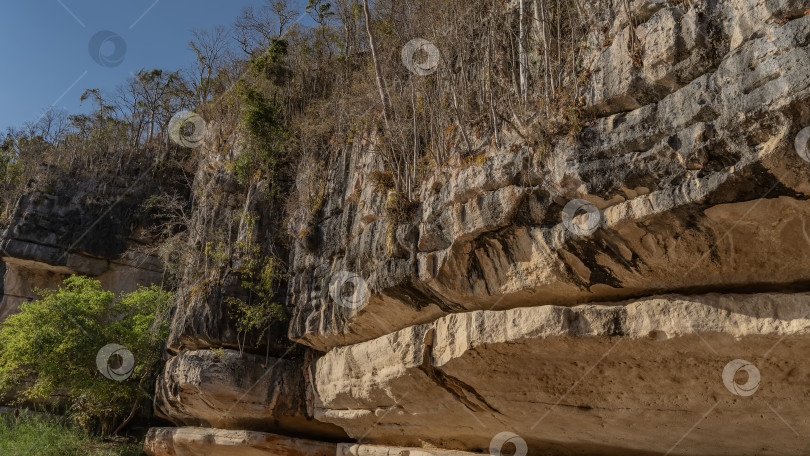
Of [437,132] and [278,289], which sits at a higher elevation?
[437,132]

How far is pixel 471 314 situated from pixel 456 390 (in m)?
1.27

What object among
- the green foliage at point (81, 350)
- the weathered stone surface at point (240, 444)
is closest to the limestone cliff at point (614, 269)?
the weathered stone surface at point (240, 444)

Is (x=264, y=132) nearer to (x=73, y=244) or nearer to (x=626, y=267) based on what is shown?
(x=626, y=267)

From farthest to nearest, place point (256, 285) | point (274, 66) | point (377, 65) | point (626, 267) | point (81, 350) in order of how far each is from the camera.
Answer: point (81, 350), point (274, 66), point (256, 285), point (377, 65), point (626, 267)

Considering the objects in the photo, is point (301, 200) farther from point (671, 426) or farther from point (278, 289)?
point (671, 426)

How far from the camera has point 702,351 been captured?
5246 mm

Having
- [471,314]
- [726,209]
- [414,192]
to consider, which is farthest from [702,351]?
[414,192]

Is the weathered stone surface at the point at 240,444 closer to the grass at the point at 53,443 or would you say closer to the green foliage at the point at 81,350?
the grass at the point at 53,443

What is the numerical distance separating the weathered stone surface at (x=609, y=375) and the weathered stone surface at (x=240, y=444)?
3329 mm

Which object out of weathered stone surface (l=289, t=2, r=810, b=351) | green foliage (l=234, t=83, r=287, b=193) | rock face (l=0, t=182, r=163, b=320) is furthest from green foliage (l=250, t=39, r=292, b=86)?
rock face (l=0, t=182, r=163, b=320)

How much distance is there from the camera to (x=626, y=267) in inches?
218

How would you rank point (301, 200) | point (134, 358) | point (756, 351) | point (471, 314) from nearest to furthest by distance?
point (756, 351), point (471, 314), point (301, 200), point (134, 358)

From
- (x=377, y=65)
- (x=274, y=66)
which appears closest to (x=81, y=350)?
(x=274, y=66)

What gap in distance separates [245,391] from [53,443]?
6386mm
